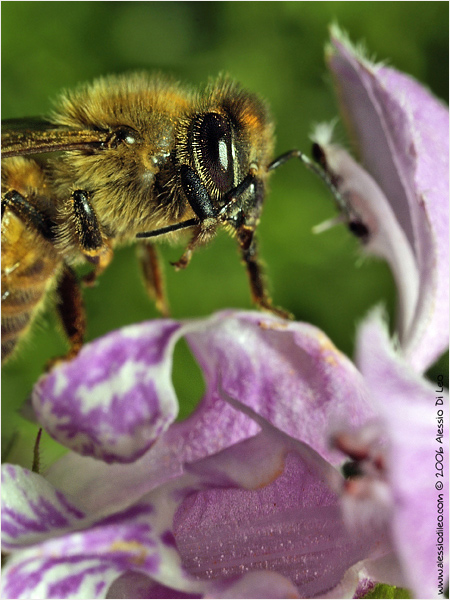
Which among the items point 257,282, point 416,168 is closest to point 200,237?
point 257,282

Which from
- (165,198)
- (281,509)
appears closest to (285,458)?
(281,509)

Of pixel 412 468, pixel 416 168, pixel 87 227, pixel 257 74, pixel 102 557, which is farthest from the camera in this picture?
pixel 257 74

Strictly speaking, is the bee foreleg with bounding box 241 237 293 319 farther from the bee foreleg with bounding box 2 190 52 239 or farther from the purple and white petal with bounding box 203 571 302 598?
the purple and white petal with bounding box 203 571 302 598

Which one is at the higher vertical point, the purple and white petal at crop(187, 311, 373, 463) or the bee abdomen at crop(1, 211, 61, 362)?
the bee abdomen at crop(1, 211, 61, 362)

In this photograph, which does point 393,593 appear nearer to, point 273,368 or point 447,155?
point 273,368

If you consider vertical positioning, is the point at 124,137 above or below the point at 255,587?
above

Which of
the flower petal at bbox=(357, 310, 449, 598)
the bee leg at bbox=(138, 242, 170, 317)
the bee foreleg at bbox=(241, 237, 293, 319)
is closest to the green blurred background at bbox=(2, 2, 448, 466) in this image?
the bee leg at bbox=(138, 242, 170, 317)

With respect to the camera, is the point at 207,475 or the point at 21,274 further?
the point at 21,274

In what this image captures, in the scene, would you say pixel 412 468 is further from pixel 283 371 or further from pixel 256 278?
pixel 256 278
